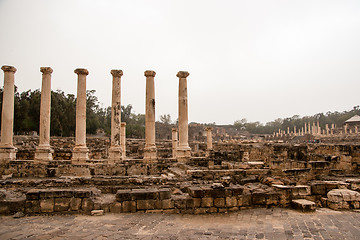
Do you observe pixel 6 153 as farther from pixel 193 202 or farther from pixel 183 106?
pixel 193 202

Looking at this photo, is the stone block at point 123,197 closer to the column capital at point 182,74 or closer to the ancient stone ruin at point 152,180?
the ancient stone ruin at point 152,180

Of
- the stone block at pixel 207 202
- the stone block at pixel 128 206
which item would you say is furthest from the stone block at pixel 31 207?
the stone block at pixel 207 202

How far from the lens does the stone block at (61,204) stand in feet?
20.7

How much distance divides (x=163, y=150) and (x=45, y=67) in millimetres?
12928

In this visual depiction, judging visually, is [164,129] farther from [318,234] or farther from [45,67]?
[318,234]

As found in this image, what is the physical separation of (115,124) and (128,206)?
8076mm

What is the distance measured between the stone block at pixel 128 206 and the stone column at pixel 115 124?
284 inches

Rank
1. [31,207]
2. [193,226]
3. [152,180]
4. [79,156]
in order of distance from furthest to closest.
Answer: [79,156], [152,180], [31,207], [193,226]

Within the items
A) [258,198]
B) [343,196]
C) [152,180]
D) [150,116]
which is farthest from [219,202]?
[150,116]

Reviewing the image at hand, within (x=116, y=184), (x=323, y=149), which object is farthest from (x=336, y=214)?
(x=323, y=149)

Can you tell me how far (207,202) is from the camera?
256 inches

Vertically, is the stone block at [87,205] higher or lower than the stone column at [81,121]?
lower

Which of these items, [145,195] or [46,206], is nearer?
[46,206]

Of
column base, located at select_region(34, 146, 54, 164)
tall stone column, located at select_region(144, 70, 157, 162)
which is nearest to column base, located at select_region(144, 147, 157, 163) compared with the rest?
tall stone column, located at select_region(144, 70, 157, 162)
